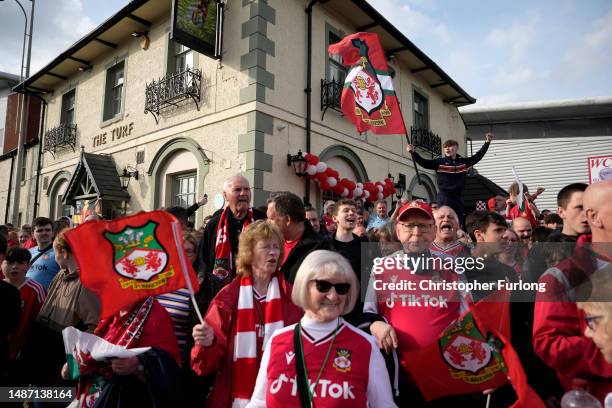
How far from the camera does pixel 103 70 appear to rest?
12.6m

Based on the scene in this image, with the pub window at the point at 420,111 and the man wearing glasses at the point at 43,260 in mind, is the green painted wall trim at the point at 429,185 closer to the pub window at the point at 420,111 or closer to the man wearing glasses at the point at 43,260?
the pub window at the point at 420,111

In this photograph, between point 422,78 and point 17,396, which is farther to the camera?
point 422,78

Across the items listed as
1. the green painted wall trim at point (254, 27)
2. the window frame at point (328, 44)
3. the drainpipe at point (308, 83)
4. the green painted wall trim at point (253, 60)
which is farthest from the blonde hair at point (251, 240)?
the window frame at point (328, 44)

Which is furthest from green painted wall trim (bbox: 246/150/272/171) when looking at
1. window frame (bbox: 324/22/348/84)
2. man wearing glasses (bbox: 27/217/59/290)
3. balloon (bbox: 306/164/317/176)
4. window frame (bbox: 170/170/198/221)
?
man wearing glasses (bbox: 27/217/59/290)

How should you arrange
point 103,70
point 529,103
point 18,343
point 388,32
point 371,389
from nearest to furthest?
point 371,389
point 18,343
point 388,32
point 103,70
point 529,103

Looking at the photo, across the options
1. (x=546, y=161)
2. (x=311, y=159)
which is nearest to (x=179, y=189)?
(x=311, y=159)

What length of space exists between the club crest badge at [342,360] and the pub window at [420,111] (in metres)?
13.2

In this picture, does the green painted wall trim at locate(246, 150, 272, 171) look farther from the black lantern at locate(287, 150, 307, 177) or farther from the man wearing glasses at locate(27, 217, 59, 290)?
the man wearing glasses at locate(27, 217, 59, 290)

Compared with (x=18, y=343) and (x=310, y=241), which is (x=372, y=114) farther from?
(x=18, y=343)

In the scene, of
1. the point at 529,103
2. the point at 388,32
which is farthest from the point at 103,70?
the point at 529,103

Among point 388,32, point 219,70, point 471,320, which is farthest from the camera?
point 388,32

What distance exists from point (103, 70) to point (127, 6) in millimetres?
2900

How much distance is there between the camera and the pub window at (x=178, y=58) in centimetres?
1041

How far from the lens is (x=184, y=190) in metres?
10.2
